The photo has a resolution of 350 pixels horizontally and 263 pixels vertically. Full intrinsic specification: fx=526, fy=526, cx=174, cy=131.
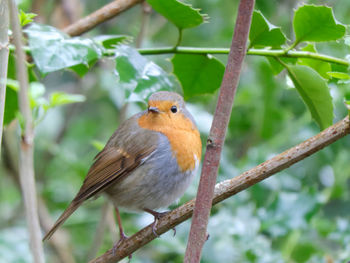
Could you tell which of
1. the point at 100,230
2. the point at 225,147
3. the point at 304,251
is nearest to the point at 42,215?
the point at 100,230

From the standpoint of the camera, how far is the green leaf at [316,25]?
1.77m

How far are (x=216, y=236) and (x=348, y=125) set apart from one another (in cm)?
153

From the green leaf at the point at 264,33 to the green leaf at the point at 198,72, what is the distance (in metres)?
0.27

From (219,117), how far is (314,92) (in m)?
0.70

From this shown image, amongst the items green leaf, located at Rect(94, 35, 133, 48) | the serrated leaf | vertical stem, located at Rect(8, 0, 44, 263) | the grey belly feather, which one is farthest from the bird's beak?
vertical stem, located at Rect(8, 0, 44, 263)

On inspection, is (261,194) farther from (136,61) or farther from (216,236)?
(136,61)

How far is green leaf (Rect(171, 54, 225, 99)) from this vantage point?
212cm

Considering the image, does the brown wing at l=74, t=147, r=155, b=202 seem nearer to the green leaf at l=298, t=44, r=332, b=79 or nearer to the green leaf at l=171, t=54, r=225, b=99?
the green leaf at l=171, t=54, r=225, b=99

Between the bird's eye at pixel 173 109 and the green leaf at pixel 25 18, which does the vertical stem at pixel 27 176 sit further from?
the bird's eye at pixel 173 109

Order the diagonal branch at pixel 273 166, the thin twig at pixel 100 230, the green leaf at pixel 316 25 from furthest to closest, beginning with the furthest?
the thin twig at pixel 100 230 < the green leaf at pixel 316 25 < the diagonal branch at pixel 273 166

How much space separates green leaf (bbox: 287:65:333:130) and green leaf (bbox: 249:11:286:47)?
109 millimetres

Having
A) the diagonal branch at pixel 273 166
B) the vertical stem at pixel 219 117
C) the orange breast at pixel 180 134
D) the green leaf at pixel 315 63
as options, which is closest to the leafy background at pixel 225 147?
the green leaf at pixel 315 63

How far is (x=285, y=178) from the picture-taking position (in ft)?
11.2

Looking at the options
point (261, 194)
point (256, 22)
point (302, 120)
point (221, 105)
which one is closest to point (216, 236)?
point (261, 194)
